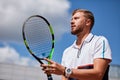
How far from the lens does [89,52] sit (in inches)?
198

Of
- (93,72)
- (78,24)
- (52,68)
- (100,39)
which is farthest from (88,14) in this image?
(52,68)

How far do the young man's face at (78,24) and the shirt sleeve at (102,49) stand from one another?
0.35 metres

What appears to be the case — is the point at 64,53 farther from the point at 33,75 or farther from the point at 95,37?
the point at 33,75

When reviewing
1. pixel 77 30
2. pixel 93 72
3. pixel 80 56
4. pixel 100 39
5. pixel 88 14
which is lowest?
pixel 93 72

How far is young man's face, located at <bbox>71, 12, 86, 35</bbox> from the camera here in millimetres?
5223

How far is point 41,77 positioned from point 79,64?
102 feet

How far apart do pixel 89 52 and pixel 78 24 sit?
0.44 meters

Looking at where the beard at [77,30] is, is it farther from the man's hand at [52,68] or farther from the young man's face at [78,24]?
the man's hand at [52,68]

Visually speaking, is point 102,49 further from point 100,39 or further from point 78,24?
point 78,24

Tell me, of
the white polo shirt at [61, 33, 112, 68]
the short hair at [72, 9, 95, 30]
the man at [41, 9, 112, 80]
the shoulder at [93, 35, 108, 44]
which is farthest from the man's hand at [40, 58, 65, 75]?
the short hair at [72, 9, 95, 30]

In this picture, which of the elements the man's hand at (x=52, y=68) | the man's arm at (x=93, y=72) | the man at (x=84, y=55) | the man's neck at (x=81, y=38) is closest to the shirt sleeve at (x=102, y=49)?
the man at (x=84, y=55)

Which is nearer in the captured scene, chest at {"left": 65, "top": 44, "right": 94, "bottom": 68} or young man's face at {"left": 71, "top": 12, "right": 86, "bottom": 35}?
chest at {"left": 65, "top": 44, "right": 94, "bottom": 68}

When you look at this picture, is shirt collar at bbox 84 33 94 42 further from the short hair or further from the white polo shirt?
the short hair

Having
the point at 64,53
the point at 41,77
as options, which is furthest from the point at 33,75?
the point at 64,53
